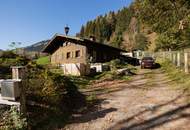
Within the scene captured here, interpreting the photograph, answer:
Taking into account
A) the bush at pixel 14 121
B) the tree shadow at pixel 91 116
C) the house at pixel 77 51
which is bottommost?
the tree shadow at pixel 91 116

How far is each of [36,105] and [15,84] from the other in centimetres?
181

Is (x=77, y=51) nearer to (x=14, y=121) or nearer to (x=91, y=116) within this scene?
(x=91, y=116)

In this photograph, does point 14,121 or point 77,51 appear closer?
point 14,121

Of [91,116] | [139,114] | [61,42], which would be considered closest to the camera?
[139,114]

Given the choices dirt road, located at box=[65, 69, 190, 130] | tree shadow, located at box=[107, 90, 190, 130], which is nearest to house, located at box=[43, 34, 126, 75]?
dirt road, located at box=[65, 69, 190, 130]

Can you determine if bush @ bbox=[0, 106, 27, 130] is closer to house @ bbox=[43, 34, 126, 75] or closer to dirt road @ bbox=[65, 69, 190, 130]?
dirt road @ bbox=[65, 69, 190, 130]

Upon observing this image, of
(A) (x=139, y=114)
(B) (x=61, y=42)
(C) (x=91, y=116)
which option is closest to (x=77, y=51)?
(B) (x=61, y=42)

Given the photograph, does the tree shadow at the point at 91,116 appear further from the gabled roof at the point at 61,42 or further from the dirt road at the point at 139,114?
the gabled roof at the point at 61,42

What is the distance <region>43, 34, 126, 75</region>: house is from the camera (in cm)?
4156

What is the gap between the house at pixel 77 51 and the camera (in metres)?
41.6

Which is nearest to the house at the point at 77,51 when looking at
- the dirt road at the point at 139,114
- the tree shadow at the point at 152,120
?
the dirt road at the point at 139,114

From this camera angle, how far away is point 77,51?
43.0 metres

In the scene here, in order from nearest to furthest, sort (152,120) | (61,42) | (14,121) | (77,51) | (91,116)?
(14,121) < (152,120) < (91,116) < (77,51) < (61,42)

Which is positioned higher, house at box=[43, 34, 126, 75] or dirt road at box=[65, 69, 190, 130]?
house at box=[43, 34, 126, 75]
